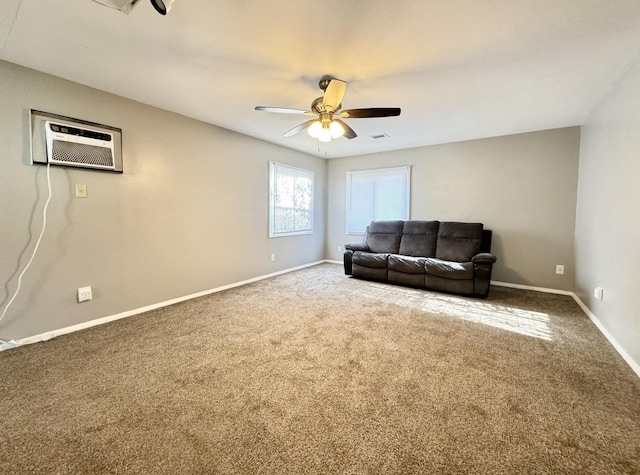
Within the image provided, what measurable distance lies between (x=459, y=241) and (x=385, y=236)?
1180mm

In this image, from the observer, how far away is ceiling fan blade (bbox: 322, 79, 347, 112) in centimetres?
214

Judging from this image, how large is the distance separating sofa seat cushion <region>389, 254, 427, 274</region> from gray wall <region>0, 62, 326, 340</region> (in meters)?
2.18

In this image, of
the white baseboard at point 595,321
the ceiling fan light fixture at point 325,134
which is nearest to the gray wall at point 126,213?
the ceiling fan light fixture at point 325,134

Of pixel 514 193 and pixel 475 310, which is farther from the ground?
pixel 514 193

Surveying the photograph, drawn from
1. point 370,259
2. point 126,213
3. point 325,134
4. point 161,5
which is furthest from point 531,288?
point 126,213

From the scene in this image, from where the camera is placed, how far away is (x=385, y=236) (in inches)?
187

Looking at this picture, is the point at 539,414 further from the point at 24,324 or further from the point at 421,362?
the point at 24,324

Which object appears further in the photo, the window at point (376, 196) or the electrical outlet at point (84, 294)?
the window at point (376, 196)

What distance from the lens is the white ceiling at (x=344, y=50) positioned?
5.25ft

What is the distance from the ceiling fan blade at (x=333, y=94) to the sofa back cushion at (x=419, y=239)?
2766 millimetres

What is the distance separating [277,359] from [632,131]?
3.33m

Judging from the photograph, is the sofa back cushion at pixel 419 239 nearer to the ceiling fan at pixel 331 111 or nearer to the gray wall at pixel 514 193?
the gray wall at pixel 514 193

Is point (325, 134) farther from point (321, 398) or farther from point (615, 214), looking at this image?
point (615, 214)

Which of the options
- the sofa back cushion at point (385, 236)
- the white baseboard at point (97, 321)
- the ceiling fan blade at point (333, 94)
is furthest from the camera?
the sofa back cushion at point (385, 236)
